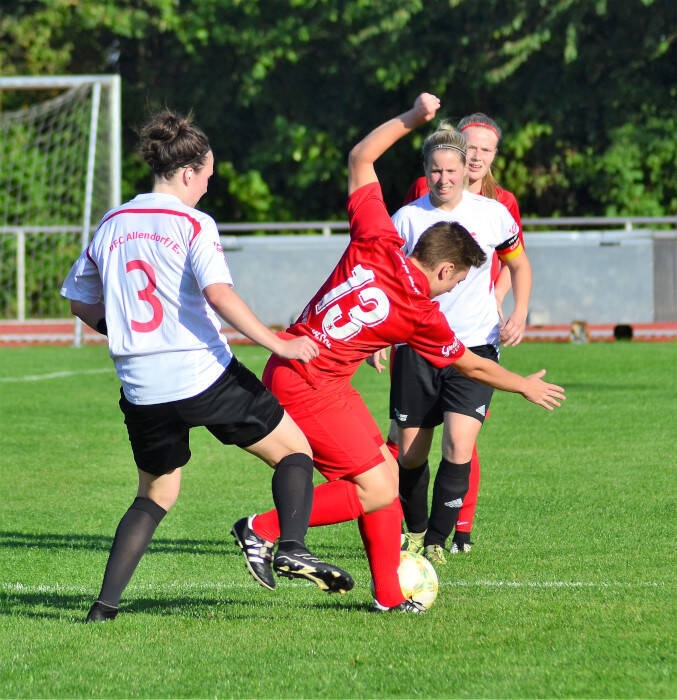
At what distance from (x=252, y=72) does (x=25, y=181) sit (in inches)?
242

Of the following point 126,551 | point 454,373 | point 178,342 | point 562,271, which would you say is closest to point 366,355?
point 178,342

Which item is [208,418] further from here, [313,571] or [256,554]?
[313,571]

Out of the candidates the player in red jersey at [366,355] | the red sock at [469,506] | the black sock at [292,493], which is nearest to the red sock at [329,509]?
the player in red jersey at [366,355]

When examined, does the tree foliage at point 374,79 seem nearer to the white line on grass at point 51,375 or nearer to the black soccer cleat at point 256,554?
the white line on grass at point 51,375

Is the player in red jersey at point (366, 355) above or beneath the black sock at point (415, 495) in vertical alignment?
above

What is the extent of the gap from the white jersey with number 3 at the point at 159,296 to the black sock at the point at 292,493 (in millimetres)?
452

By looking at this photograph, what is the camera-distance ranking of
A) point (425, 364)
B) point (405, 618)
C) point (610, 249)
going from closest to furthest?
point (405, 618), point (425, 364), point (610, 249)

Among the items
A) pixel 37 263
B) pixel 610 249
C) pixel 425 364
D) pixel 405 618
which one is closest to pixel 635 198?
pixel 610 249

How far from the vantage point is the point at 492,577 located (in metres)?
5.91

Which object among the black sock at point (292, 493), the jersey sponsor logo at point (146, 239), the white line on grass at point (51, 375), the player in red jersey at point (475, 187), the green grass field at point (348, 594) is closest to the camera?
the green grass field at point (348, 594)

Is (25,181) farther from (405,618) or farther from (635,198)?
(405,618)

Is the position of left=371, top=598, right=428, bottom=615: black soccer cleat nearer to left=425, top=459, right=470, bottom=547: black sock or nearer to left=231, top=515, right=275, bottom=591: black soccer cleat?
left=231, top=515, right=275, bottom=591: black soccer cleat

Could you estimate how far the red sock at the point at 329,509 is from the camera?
514 centimetres

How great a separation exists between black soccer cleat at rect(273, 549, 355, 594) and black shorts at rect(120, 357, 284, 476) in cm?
48
